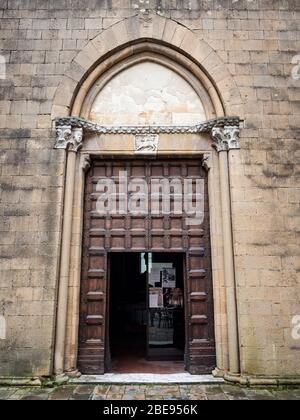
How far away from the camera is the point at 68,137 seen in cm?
552

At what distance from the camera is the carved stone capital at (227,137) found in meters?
5.49

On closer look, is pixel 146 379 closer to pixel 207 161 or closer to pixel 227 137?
pixel 207 161

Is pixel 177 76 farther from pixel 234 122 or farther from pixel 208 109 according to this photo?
pixel 234 122

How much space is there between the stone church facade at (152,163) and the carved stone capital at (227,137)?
18mm

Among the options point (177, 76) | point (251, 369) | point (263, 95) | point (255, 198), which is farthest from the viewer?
point (177, 76)

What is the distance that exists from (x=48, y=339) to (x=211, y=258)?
2.82 metres

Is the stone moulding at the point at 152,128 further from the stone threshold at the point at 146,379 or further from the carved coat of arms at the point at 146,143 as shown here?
the stone threshold at the point at 146,379

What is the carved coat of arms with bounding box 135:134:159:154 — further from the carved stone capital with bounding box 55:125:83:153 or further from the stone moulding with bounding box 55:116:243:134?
the carved stone capital with bounding box 55:125:83:153

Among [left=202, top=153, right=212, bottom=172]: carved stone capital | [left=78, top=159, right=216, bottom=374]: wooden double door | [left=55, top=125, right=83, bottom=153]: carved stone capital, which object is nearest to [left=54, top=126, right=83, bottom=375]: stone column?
[left=55, top=125, right=83, bottom=153]: carved stone capital

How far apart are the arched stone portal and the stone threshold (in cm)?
28

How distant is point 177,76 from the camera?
20.2 ft

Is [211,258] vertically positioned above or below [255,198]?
below

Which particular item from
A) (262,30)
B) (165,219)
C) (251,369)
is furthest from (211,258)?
(262,30)

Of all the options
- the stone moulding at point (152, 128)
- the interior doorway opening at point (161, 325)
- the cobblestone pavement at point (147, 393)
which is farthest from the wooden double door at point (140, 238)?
A: the cobblestone pavement at point (147, 393)
